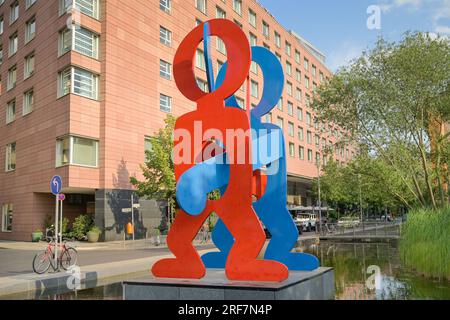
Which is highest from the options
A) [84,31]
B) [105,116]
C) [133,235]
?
[84,31]

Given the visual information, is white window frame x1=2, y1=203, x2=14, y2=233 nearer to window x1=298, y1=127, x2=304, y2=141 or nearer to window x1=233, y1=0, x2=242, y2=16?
window x1=233, y1=0, x2=242, y2=16

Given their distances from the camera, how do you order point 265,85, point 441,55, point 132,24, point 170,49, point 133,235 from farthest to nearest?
point 170,49 → point 132,24 → point 133,235 → point 441,55 → point 265,85

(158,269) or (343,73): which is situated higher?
(343,73)

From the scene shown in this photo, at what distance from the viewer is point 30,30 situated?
116 ft

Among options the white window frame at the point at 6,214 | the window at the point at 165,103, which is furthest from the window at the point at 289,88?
the white window frame at the point at 6,214

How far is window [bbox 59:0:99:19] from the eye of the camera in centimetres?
2945

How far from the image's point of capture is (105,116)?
29.4 metres

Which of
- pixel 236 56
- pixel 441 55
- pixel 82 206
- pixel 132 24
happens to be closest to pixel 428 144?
pixel 441 55

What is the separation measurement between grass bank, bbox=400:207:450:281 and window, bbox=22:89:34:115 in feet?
97.4

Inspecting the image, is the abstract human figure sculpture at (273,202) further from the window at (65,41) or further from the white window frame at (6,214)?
the white window frame at (6,214)

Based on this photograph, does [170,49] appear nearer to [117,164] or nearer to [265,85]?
[117,164]

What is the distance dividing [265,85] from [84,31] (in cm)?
2343

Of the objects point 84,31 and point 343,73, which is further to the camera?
point 84,31

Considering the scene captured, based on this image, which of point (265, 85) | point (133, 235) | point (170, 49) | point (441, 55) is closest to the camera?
point (265, 85)
